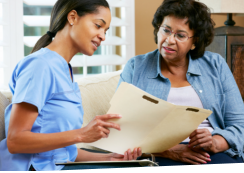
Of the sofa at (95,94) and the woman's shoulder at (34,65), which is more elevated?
the woman's shoulder at (34,65)

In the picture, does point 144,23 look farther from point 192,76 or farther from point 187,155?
point 187,155

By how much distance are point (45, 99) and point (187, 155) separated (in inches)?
24.6

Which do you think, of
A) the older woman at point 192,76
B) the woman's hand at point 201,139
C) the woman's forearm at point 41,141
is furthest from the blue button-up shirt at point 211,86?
the woman's forearm at point 41,141

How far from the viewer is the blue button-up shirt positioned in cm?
126

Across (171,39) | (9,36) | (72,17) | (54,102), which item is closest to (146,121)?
(54,102)

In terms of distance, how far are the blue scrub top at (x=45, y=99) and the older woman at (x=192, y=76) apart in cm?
47

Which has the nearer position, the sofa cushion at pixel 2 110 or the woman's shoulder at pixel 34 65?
the woman's shoulder at pixel 34 65

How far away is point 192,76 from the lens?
1.36 metres

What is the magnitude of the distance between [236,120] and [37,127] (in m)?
0.88

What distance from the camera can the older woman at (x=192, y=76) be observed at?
123 centimetres

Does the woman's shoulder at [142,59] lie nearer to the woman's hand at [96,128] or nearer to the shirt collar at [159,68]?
the shirt collar at [159,68]

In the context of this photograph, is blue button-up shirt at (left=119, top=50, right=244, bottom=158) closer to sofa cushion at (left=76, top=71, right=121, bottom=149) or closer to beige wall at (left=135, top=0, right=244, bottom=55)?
sofa cushion at (left=76, top=71, right=121, bottom=149)

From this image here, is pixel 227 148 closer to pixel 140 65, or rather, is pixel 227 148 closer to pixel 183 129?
pixel 183 129

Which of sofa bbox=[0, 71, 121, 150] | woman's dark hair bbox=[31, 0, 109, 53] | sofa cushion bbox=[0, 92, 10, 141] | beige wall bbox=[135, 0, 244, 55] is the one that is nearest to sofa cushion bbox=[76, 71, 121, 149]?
sofa bbox=[0, 71, 121, 150]
